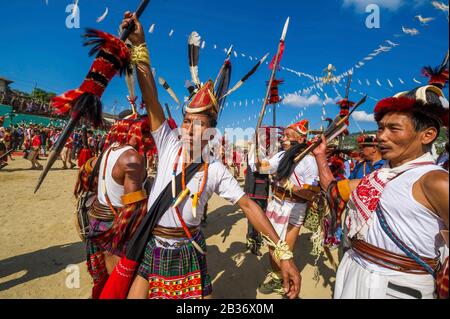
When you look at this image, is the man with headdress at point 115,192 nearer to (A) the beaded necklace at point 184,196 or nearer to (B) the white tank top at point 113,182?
(B) the white tank top at point 113,182

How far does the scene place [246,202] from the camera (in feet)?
6.31

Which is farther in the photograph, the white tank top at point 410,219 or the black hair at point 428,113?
the black hair at point 428,113

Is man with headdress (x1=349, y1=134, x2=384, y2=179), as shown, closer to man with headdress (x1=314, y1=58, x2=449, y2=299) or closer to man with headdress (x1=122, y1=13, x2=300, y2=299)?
man with headdress (x1=314, y1=58, x2=449, y2=299)

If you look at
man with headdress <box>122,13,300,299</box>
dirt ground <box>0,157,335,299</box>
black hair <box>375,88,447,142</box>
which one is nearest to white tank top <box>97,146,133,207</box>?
man with headdress <box>122,13,300,299</box>

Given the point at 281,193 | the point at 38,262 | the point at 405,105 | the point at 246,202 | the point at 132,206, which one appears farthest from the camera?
the point at 38,262

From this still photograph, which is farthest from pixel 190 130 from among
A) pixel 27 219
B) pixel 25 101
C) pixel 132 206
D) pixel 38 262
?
pixel 25 101

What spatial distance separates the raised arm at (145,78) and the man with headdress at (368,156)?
3.87 metres

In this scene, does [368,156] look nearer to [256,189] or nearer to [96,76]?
[256,189]

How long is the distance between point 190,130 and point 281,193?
226 cm

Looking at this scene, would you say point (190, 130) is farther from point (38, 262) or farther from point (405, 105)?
point (38, 262)

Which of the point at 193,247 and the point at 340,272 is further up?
the point at 193,247

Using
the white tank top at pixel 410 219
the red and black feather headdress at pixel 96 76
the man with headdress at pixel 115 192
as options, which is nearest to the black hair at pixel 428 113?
the white tank top at pixel 410 219

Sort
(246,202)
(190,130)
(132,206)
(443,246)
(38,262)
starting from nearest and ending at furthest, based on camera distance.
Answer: (443,246) → (246,202) → (190,130) → (132,206) → (38,262)

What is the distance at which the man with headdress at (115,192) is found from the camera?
2.33 meters
